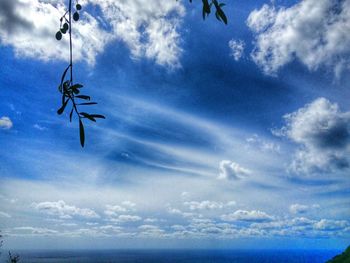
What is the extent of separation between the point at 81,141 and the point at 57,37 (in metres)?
1.63

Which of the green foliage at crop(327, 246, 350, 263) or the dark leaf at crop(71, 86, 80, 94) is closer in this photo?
the dark leaf at crop(71, 86, 80, 94)

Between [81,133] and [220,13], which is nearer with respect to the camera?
[81,133]

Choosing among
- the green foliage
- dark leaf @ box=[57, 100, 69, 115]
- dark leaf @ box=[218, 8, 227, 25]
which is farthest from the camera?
the green foliage

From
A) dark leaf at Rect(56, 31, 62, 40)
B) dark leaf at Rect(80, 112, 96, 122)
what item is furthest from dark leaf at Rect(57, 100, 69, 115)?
dark leaf at Rect(56, 31, 62, 40)

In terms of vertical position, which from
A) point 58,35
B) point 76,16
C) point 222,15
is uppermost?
point 76,16

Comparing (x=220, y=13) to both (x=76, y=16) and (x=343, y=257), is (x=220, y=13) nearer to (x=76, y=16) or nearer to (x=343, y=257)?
(x=76, y=16)

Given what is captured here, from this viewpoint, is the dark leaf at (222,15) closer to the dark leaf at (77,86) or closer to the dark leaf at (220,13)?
the dark leaf at (220,13)

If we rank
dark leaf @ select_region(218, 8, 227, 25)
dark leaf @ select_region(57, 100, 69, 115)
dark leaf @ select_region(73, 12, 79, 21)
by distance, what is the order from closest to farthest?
dark leaf @ select_region(57, 100, 69, 115), dark leaf @ select_region(218, 8, 227, 25), dark leaf @ select_region(73, 12, 79, 21)

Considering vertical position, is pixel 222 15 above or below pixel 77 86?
above

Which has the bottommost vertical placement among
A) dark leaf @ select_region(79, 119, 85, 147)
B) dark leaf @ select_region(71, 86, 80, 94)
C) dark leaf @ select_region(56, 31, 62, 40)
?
dark leaf @ select_region(79, 119, 85, 147)

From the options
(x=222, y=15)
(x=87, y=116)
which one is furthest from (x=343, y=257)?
(x=87, y=116)

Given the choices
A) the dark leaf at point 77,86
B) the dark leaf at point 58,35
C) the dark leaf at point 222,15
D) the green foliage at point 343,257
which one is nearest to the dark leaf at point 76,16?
the dark leaf at point 58,35

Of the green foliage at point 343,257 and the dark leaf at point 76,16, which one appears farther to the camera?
the green foliage at point 343,257

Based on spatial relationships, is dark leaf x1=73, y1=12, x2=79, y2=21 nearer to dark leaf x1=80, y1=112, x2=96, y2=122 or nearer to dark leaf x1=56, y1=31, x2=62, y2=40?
dark leaf x1=56, y1=31, x2=62, y2=40
